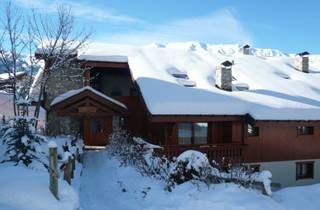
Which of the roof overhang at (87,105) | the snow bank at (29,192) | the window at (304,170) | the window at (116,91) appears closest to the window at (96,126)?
the roof overhang at (87,105)

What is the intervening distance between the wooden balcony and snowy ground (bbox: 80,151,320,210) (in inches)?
268

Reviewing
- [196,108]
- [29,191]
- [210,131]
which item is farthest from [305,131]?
[29,191]

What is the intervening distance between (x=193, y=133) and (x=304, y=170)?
674cm

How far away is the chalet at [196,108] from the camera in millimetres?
20328

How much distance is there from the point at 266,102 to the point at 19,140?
46.1 feet

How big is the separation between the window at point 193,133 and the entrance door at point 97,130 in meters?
4.86

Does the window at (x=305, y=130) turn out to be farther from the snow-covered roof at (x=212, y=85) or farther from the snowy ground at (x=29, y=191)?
the snowy ground at (x=29, y=191)

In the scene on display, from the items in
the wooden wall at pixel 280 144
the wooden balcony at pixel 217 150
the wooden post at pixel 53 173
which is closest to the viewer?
the wooden post at pixel 53 173

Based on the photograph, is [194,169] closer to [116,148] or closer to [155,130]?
[116,148]

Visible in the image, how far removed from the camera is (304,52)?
29.2m

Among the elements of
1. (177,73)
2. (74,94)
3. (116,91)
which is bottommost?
(74,94)

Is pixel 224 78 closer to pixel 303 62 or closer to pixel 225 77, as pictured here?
pixel 225 77

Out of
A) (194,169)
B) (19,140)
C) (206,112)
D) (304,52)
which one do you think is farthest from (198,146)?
(304,52)

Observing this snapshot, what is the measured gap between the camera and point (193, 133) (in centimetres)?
2167
